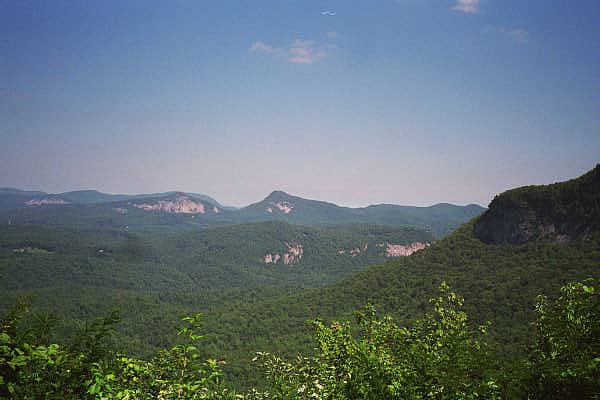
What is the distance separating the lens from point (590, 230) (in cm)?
6731

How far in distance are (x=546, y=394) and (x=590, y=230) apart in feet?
265

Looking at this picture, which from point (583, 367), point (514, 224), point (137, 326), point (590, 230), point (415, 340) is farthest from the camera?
point (137, 326)

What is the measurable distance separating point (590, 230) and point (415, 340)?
8032cm

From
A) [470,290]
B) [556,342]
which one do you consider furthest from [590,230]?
[556,342]

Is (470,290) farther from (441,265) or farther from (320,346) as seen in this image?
(320,346)

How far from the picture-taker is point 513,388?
7.70 metres

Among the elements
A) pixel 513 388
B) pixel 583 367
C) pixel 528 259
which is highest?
pixel 583 367

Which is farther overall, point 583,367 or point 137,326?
point 137,326

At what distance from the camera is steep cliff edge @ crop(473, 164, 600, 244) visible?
68625 millimetres

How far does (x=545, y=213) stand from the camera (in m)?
78.8

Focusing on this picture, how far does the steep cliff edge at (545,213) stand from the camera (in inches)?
2702

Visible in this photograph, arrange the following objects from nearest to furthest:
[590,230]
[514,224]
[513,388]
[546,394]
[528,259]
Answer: [513,388], [546,394], [590,230], [528,259], [514,224]

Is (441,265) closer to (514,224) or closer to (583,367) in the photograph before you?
(514,224)

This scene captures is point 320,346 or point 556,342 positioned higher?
point 556,342
